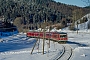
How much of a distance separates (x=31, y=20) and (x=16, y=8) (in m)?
22.2

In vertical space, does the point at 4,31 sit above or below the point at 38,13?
below

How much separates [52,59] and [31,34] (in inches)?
1717

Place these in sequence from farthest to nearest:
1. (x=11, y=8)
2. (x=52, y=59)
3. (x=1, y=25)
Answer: (x=11, y=8) → (x=1, y=25) → (x=52, y=59)

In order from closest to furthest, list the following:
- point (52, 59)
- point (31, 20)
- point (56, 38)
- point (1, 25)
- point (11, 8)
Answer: point (52, 59)
point (56, 38)
point (1, 25)
point (31, 20)
point (11, 8)

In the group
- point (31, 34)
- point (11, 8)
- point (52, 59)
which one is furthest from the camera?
point (11, 8)

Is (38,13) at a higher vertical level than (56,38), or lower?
higher

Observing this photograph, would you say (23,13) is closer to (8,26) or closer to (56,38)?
(8,26)

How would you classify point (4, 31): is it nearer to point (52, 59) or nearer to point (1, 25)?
point (1, 25)

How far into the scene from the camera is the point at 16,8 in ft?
589

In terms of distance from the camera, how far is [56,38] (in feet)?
161

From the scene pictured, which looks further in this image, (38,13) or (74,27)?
(38,13)

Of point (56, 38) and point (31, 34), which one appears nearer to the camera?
point (56, 38)

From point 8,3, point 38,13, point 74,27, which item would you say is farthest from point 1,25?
point 8,3

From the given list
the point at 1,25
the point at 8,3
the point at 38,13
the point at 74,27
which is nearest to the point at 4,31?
the point at 1,25
